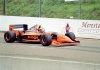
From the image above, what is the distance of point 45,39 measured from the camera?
17.3 meters

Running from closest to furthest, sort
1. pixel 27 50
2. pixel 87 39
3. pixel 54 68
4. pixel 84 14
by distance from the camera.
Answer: pixel 54 68 → pixel 27 50 → pixel 87 39 → pixel 84 14

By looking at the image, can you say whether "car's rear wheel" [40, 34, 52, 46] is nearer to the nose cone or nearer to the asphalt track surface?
the asphalt track surface

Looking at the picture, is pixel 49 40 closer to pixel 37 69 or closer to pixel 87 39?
pixel 87 39

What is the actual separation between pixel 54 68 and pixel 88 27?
15.6 m

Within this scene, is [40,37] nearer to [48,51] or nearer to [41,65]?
[48,51]

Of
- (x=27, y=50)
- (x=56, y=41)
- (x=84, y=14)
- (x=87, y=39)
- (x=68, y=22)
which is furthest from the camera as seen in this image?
(x=84, y=14)

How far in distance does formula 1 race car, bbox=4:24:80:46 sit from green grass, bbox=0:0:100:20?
9.54 meters

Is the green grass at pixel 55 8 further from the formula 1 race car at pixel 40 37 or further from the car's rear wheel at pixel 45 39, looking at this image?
the car's rear wheel at pixel 45 39

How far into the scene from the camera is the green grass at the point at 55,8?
92.3 ft

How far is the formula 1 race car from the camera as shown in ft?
57.2

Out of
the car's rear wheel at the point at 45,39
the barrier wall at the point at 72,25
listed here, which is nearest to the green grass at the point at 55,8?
the barrier wall at the point at 72,25

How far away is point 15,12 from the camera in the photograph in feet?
102

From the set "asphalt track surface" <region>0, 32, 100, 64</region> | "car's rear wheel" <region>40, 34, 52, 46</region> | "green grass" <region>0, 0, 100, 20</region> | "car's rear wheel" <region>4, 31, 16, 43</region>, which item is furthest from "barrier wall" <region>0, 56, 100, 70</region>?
"green grass" <region>0, 0, 100, 20</region>

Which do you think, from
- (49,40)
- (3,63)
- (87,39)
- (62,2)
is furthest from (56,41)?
(62,2)
